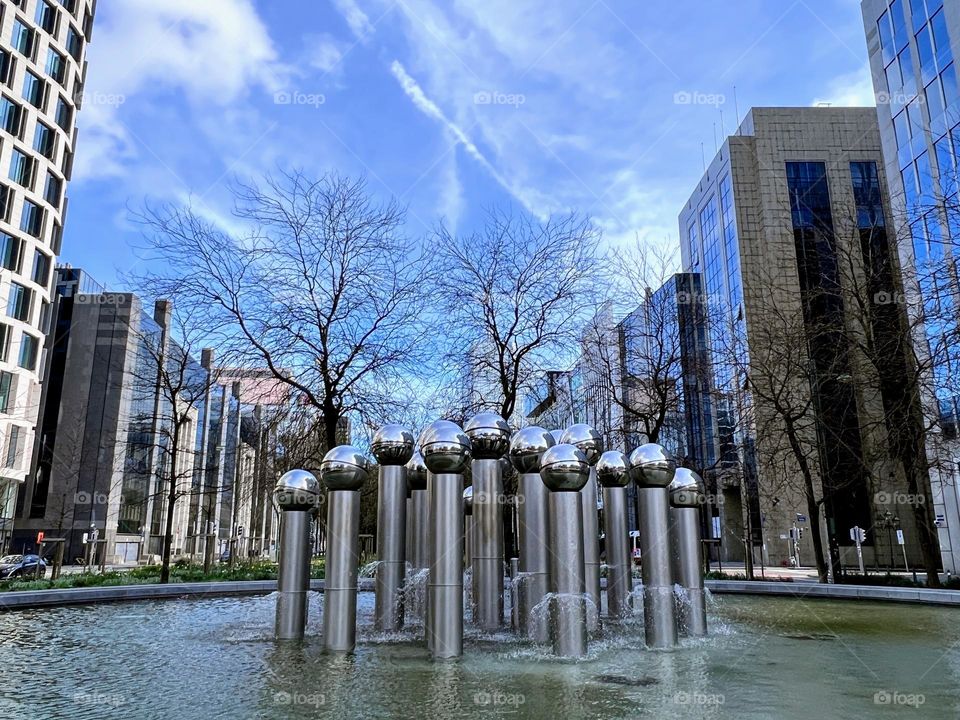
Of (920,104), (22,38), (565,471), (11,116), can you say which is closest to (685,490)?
(565,471)

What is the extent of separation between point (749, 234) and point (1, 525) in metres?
58.8

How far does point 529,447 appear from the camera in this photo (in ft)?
34.0

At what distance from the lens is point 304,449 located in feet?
77.5

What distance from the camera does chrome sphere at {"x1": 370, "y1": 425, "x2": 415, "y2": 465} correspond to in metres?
10.5

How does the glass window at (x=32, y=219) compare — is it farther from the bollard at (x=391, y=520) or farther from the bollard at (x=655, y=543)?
the bollard at (x=655, y=543)

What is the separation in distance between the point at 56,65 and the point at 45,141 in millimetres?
6188

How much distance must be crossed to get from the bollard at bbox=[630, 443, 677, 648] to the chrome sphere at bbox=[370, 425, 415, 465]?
10.7 ft

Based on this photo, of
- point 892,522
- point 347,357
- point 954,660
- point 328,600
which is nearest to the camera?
point 954,660

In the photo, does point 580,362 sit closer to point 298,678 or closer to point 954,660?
point 954,660

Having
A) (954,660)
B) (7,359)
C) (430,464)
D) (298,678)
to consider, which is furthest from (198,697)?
(7,359)

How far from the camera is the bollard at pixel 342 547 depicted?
29.5 ft

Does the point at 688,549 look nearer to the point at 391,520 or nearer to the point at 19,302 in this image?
the point at 391,520

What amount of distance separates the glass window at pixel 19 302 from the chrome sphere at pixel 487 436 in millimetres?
49060

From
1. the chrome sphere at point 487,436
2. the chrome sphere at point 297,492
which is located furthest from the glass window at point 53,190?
the chrome sphere at point 487,436
